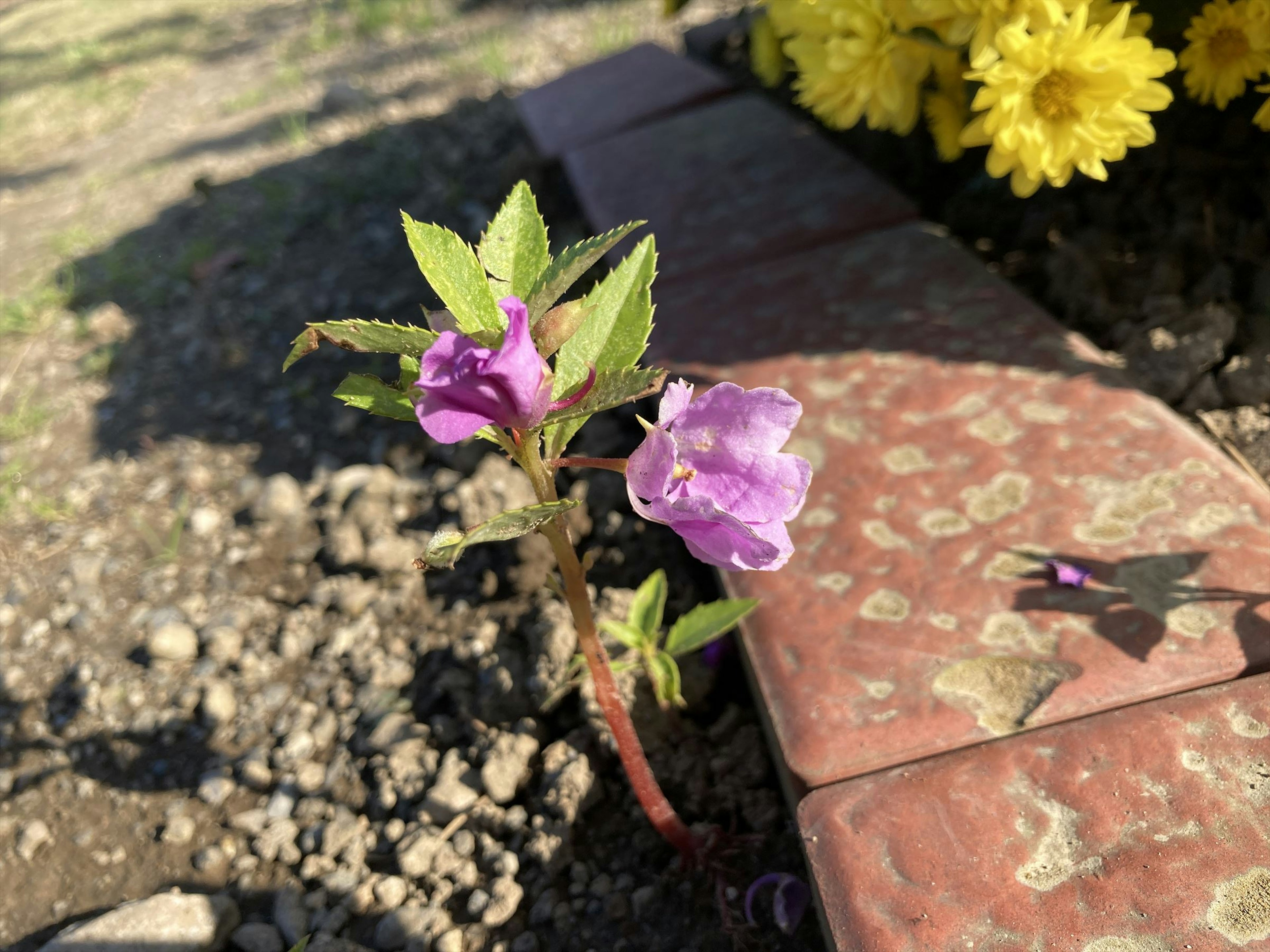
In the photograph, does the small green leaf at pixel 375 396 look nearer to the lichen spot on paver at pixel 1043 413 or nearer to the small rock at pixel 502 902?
the small rock at pixel 502 902

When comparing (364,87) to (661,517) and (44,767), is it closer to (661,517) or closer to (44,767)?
(44,767)

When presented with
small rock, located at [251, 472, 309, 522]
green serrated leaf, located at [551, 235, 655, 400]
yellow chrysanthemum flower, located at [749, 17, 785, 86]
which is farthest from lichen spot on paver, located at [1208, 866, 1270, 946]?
yellow chrysanthemum flower, located at [749, 17, 785, 86]

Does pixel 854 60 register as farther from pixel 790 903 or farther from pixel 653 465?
pixel 790 903

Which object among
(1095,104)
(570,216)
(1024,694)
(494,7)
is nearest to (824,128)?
(570,216)

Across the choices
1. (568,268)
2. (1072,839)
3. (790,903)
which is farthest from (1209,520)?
(568,268)

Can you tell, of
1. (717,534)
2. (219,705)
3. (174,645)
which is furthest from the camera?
(174,645)

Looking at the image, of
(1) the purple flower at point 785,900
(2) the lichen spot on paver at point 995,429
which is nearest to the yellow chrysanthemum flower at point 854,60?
(2) the lichen spot on paver at point 995,429
